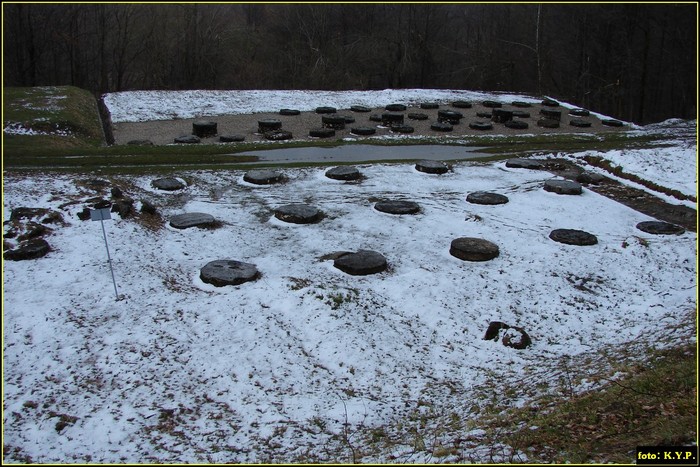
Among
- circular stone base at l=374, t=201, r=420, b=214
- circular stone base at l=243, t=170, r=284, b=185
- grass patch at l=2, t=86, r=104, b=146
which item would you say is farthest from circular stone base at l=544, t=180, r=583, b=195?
grass patch at l=2, t=86, r=104, b=146

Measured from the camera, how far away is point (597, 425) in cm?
512

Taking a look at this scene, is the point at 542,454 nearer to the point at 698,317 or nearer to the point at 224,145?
the point at 698,317

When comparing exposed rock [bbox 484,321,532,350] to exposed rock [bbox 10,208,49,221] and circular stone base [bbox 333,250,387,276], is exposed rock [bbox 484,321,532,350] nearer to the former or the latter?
circular stone base [bbox 333,250,387,276]

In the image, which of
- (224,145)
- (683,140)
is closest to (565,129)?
(683,140)

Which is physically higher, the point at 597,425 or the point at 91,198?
the point at 91,198

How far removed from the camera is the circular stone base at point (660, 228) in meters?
10.2

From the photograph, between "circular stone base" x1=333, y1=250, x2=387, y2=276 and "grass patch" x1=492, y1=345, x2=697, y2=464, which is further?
"circular stone base" x1=333, y1=250, x2=387, y2=276

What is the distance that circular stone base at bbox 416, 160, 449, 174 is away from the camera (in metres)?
13.6

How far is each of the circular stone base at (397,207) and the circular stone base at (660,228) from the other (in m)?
4.15

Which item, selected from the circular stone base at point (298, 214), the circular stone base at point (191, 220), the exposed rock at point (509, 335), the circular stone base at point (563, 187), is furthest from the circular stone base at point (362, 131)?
the exposed rock at point (509, 335)

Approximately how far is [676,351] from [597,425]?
7.47 ft

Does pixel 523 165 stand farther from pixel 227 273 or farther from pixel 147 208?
pixel 147 208

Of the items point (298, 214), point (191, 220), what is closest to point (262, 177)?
point (298, 214)

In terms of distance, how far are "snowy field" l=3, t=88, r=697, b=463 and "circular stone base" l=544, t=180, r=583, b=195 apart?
0.92ft
